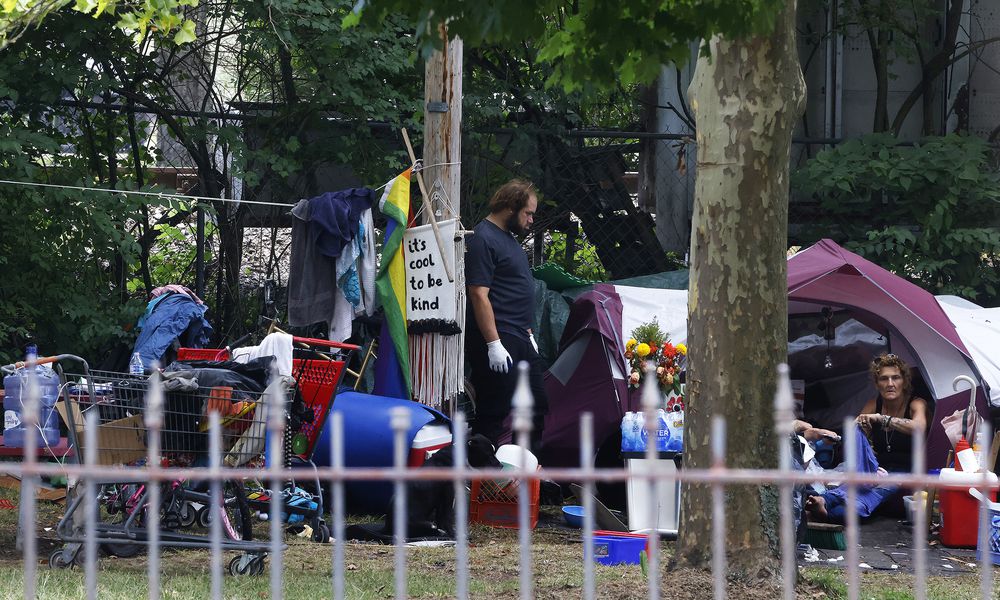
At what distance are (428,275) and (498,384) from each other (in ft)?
2.68

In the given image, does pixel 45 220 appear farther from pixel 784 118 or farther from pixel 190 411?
pixel 784 118

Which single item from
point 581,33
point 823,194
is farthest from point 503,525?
point 823,194

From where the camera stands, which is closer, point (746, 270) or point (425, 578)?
point (746, 270)

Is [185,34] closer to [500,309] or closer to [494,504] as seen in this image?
[500,309]

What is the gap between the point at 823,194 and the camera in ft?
34.7

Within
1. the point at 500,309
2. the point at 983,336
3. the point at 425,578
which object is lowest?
the point at 425,578

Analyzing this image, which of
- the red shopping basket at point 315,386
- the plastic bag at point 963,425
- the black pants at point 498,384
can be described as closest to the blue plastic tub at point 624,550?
the red shopping basket at point 315,386

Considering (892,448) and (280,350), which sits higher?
(280,350)

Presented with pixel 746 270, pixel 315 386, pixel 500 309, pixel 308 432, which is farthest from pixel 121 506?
pixel 746 270

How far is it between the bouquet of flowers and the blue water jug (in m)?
3.43

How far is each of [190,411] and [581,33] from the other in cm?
268

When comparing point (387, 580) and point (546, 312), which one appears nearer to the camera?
point (387, 580)

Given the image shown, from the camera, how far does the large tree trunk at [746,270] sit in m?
4.82

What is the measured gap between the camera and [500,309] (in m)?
7.77
